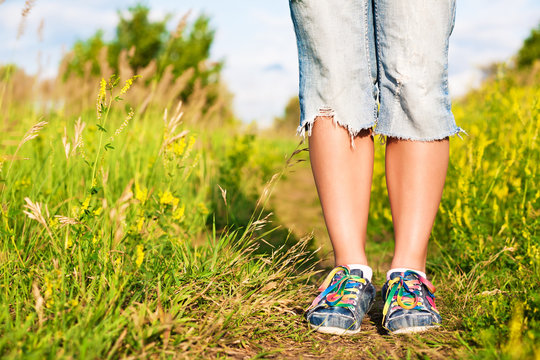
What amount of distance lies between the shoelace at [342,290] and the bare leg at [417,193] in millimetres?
166

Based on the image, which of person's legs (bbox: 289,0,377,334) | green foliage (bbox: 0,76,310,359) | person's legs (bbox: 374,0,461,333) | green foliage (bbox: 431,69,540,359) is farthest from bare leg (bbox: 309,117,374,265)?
green foliage (bbox: 431,69,540,359)

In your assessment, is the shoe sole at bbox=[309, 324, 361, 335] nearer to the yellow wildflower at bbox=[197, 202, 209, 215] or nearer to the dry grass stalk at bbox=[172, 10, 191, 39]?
the yellow wildflower at bbox=[197, 202, 209, 215]

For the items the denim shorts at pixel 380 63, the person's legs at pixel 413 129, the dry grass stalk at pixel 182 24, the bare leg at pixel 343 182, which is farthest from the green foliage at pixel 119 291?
the dry grass stalk at pixel 182 24

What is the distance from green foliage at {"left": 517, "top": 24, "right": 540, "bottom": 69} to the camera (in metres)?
13.7

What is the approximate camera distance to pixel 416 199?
4.99 ft

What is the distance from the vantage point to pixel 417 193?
4.99 feet

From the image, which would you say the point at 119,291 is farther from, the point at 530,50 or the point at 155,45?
the point at 530,50

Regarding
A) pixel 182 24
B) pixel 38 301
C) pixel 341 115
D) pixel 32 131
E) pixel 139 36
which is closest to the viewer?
pixel 38 301

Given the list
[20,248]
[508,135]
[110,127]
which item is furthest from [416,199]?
[110,127]

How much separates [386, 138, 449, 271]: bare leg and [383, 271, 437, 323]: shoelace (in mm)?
67

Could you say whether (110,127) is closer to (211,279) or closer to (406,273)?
(211,279)

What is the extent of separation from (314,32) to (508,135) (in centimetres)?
196

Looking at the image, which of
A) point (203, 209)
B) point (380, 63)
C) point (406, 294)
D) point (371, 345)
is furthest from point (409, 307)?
point (203, 209)

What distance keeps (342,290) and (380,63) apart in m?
0.74
